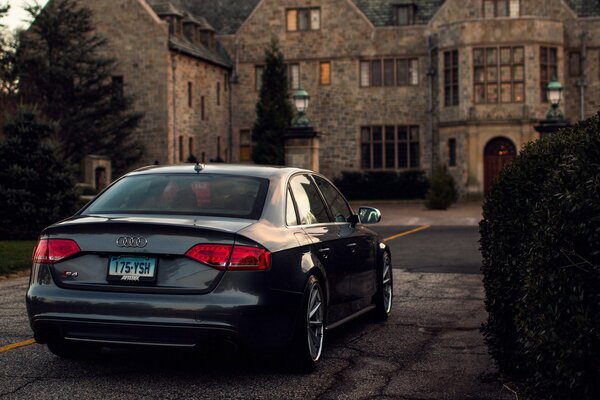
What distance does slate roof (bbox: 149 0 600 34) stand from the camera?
44906mm

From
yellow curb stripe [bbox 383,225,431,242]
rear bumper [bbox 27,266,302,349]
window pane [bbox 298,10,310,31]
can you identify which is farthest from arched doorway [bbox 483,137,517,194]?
rear bumper [bbox 27,266,302,349]

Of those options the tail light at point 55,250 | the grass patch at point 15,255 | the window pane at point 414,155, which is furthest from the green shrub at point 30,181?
the window pane at point 414,155

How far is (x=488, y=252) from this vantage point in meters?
6.83

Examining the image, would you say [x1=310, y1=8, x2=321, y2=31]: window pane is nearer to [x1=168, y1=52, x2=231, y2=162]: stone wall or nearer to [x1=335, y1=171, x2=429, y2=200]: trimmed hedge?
[x1=168, y1=52, x2=231, y2=162]: stone wall

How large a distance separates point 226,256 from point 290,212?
1.07 metres

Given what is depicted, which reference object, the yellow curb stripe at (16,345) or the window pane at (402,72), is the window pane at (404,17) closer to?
the window pane at (402,72)

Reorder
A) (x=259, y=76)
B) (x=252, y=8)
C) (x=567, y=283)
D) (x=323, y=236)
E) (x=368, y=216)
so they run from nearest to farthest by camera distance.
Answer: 1. (x=567, y=283)
2. (x=323, y=236)
3. (x=368, y=216)
4. (x=259, y=76)
5. (x=252, y=8)

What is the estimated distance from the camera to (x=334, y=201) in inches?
339

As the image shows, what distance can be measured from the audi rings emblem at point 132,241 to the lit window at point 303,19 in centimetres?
4041

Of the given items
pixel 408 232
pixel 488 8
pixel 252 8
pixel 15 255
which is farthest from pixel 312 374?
pixel 252 8

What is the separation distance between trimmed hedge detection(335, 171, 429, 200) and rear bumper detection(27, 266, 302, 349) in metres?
37.7

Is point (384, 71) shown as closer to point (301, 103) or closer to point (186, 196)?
point (301, 103)

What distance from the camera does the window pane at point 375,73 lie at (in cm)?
4573

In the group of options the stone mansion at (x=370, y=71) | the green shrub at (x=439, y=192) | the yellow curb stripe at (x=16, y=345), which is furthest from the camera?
the stone mansion at (x=370, y=71)
